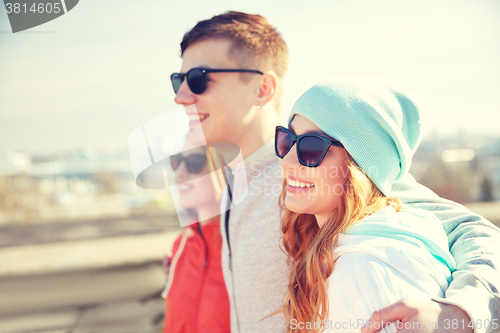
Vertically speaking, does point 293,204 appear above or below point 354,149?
below

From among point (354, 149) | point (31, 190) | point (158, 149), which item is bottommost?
point (31, 190)

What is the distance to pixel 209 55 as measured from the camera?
2.11m

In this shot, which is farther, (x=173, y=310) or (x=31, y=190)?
(x=31, y=190)

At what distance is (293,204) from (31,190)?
15.7 metres

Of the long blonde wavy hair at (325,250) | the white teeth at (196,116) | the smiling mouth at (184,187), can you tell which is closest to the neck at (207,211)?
the smiling mouth at (184,187)

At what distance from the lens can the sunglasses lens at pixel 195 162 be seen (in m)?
2.26

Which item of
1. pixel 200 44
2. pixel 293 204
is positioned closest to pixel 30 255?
pixel 200 44

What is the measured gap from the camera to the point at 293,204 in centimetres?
143

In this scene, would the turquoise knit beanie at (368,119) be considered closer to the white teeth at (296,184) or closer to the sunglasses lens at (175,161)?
the white teeth at (296,184)

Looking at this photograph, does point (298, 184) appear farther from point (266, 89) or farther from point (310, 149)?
point (266, 89)

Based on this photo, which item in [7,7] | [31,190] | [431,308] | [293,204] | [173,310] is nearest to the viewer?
[431,308]

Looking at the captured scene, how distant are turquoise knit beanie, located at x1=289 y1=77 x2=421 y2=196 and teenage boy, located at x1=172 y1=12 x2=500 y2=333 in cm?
25

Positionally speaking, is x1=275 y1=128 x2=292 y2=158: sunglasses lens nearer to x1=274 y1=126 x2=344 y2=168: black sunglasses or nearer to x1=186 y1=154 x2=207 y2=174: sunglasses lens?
x1=274 y1=126 x2=344 y2=168: black sunglasses

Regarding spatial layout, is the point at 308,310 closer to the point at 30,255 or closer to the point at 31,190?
the point at 30,255
